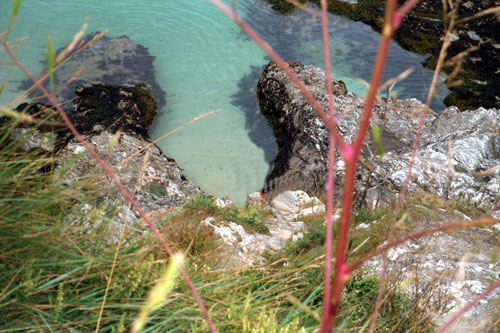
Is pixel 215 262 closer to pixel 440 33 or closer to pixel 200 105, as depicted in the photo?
pixel 200 105

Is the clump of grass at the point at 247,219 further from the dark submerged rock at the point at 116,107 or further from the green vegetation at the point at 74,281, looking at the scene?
the dark submerged rock at the point at 116,107

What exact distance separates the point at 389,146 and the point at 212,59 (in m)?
5.22

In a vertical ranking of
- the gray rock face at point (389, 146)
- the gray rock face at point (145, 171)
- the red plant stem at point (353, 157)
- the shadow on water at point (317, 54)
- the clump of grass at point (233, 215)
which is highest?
the red plant stem at point (353, 157)

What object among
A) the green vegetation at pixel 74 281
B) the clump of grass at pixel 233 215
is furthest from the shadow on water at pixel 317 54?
the green vegetation at pixel 74 281

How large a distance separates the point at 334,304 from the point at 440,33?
14.1m

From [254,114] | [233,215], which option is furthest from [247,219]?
[254,114]

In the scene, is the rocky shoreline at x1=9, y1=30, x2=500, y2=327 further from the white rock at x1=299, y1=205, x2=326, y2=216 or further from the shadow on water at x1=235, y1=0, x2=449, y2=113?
the shadow on water at x1=235, y1=0, x2=449, y2=113

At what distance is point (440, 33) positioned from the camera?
1281 cm

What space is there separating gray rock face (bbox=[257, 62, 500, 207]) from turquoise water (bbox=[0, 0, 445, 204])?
533 millimetres

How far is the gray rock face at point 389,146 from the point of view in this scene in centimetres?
658

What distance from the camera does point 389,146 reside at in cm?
823

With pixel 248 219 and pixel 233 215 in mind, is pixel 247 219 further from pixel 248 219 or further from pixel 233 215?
pixel 233 215

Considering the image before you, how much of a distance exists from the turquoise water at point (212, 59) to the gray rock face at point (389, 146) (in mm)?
533

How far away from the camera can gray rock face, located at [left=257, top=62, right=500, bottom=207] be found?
6578mm
